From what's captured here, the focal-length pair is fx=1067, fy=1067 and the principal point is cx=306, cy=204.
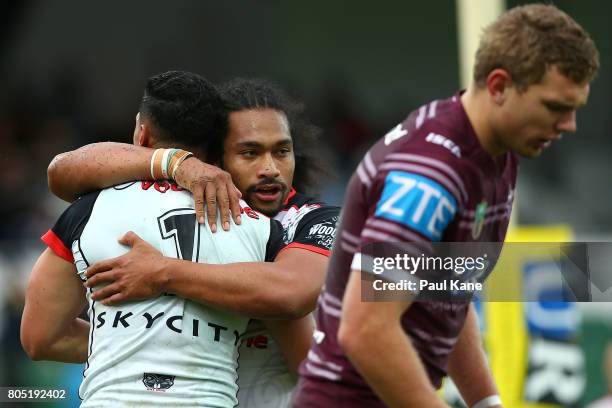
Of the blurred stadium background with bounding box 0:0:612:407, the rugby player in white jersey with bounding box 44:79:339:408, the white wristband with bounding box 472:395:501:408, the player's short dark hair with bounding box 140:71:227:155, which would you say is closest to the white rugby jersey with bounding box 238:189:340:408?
the rugby player in white jersey with bounding box 44:79:339:408

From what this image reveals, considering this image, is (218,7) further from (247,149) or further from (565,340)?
(247,149)

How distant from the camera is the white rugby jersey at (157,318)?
125 inches

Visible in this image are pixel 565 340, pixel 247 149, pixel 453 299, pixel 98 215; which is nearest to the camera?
pixel 453 299

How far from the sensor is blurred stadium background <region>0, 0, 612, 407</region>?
42.1 ft

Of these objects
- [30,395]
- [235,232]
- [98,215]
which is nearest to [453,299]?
[235,232]

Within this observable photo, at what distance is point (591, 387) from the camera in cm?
809

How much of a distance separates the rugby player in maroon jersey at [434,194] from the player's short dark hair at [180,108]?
92 cm

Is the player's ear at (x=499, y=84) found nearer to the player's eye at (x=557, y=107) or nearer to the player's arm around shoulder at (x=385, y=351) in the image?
the player's eye at (x=557, y=107)

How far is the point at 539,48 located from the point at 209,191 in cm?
116

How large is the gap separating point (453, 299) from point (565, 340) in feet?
16.8

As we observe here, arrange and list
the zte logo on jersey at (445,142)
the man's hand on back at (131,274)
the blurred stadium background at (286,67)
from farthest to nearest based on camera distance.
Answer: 1. the blurred stadium background at (286,67)
2. the man's hand on back at (131,274)
3. the zte logo on jersey at (445,142)

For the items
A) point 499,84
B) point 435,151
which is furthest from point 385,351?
point 499,84

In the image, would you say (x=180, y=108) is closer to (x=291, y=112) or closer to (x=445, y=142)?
(x=291, y=112)

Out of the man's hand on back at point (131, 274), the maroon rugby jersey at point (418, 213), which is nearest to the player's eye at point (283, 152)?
the man's hand on back at point (131, 274)
